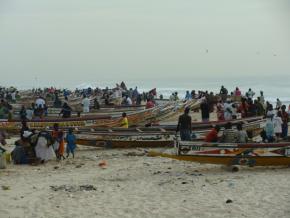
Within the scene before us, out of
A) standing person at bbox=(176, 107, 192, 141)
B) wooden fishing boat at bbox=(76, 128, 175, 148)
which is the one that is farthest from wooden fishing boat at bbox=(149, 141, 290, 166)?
wooden fishing boat at bbox=(76, 128, 175, 148)

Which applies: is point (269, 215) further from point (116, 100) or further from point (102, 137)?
point (116, 100)

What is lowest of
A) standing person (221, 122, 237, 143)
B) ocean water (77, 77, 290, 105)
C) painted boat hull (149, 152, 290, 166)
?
painted boat hull (149, 152, 290, 166)

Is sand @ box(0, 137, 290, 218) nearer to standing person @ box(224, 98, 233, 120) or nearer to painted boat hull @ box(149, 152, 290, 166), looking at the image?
painted boat hull @ box(149, 152, 290, 166)

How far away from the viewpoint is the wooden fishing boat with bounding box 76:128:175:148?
18625 millimetres

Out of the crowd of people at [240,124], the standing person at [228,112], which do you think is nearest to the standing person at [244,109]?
the crowd of people at [240,124]

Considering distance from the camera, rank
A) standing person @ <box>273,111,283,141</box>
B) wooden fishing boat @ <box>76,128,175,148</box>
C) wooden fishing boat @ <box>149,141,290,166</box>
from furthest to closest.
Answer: wooden fishing boat @ <box>76,128,175,148</box>, standing person @ <box>273,111,283,141</box>, wooden fishing boat @ <box>149,141,290,166</box>

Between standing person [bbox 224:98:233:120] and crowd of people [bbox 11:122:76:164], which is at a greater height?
standing person [bbox 224:98:233:120]

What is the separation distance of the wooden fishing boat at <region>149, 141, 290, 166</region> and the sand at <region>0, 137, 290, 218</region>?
0.32 m

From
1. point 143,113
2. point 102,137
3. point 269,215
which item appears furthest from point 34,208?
point 143,113

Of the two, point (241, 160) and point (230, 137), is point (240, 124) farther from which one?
point (241, 160)

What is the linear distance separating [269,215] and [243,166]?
4664 mm

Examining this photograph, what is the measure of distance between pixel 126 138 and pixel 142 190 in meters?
7.35

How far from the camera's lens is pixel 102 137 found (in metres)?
18.8

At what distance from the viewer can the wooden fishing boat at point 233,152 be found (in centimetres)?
1339
